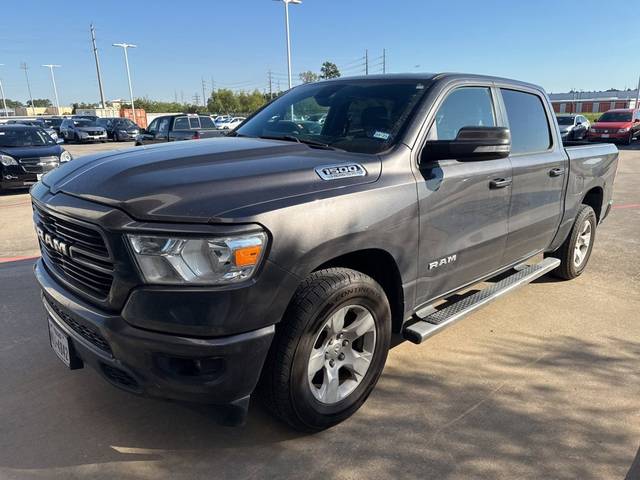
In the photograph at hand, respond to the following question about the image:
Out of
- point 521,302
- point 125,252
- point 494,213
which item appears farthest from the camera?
point 521,302

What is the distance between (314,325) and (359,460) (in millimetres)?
735

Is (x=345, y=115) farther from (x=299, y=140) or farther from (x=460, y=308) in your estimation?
(x=460, y=308)

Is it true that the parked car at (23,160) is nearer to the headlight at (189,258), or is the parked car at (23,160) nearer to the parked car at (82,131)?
the headlight at (189,258)

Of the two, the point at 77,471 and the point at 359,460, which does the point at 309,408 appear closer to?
the point at 359,460

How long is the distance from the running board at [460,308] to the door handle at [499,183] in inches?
30.8

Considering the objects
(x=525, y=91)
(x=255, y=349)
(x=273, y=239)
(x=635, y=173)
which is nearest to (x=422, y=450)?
(x=255, y=349)

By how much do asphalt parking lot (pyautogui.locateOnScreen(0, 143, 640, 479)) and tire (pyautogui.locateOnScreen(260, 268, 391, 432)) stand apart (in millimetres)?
195

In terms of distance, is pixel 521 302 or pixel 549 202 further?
pixel 521 302

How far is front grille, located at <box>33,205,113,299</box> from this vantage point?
7.43ft

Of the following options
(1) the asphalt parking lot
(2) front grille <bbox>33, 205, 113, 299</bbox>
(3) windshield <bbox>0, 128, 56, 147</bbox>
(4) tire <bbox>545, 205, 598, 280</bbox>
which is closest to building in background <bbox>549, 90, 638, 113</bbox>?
(3) windshield <bbox>0, 128, 56, 147</bbox>

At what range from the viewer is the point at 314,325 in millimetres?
2451

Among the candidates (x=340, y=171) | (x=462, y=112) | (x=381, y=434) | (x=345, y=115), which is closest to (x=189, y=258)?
(x=340, y=171)

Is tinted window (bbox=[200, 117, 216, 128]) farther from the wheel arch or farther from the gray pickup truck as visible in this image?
the wheel arch

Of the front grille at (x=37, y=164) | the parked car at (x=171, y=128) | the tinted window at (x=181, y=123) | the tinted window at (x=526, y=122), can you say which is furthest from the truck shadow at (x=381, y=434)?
the tinted window at (x=181, y=123)
